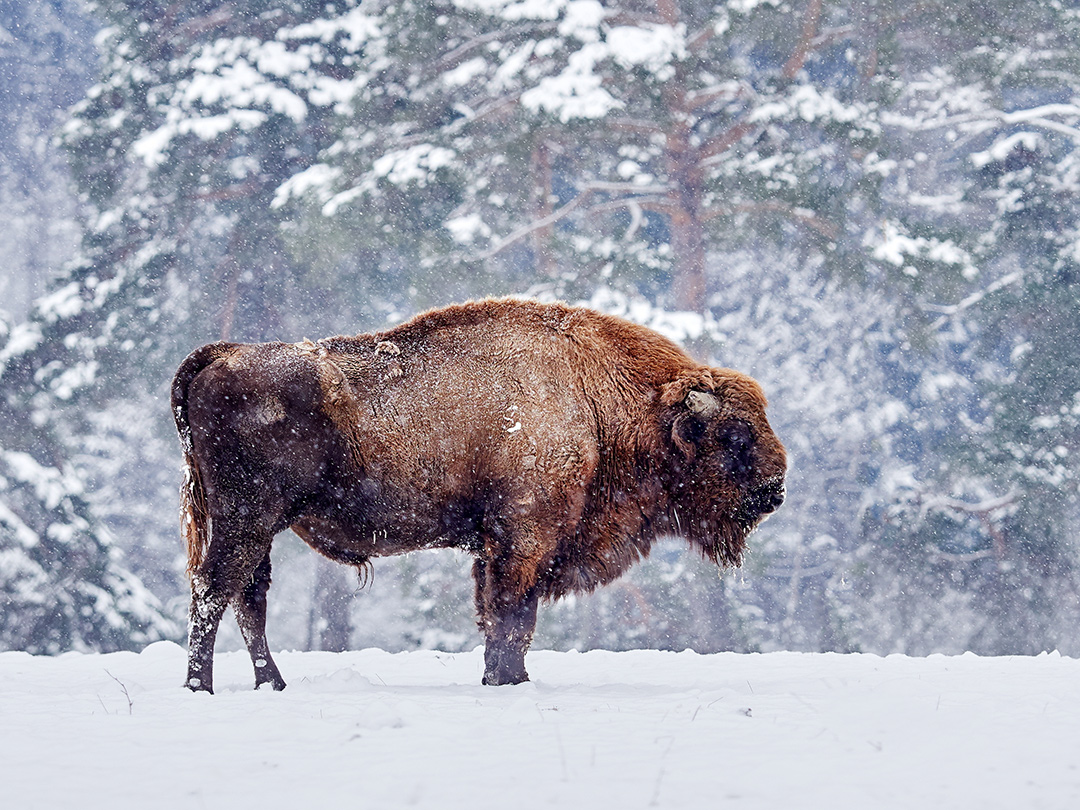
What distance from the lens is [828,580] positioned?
19875 millimetres

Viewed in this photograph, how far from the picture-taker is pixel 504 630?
545 cm

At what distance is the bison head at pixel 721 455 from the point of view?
231 inches

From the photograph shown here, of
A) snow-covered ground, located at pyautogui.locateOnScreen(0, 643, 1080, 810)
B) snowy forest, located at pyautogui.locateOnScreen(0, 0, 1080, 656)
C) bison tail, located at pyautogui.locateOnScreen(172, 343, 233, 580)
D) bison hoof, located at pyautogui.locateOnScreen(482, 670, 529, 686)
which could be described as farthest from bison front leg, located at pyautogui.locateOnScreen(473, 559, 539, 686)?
snowy forest, located at pyautogui.locateOnScreen(0, 0, 1080, 656)

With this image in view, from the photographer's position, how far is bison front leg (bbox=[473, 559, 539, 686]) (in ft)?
17.8

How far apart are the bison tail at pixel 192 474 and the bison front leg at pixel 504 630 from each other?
4.63 feet

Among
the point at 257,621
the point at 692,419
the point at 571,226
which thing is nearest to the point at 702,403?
the point at 692,419

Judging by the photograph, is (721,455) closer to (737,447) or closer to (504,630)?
(737,447)

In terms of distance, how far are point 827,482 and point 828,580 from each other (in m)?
2.15

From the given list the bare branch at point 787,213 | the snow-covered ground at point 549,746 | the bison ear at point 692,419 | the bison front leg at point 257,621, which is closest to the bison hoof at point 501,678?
the snow-covered ground at point 549,746

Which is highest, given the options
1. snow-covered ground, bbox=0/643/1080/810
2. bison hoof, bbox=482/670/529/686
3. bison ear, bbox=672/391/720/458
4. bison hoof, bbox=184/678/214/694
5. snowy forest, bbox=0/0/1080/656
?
snow-covered ground, bbox=0/643/1080/810

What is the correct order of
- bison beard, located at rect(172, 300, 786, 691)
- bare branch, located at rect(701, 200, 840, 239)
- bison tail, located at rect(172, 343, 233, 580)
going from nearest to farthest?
bison beard, located at rect(172, 300, 786, 691), bison tail, located at rect(172, 343, 233, 580), bare branch, located at rect(701, 200, 840, 239)

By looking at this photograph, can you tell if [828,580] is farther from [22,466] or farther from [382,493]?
[382,493]

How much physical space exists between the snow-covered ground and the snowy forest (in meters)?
9.77

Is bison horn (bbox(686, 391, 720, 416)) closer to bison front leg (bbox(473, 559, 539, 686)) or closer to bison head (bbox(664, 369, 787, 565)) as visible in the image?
bison head (bbox(664, 369, 787, 565))
